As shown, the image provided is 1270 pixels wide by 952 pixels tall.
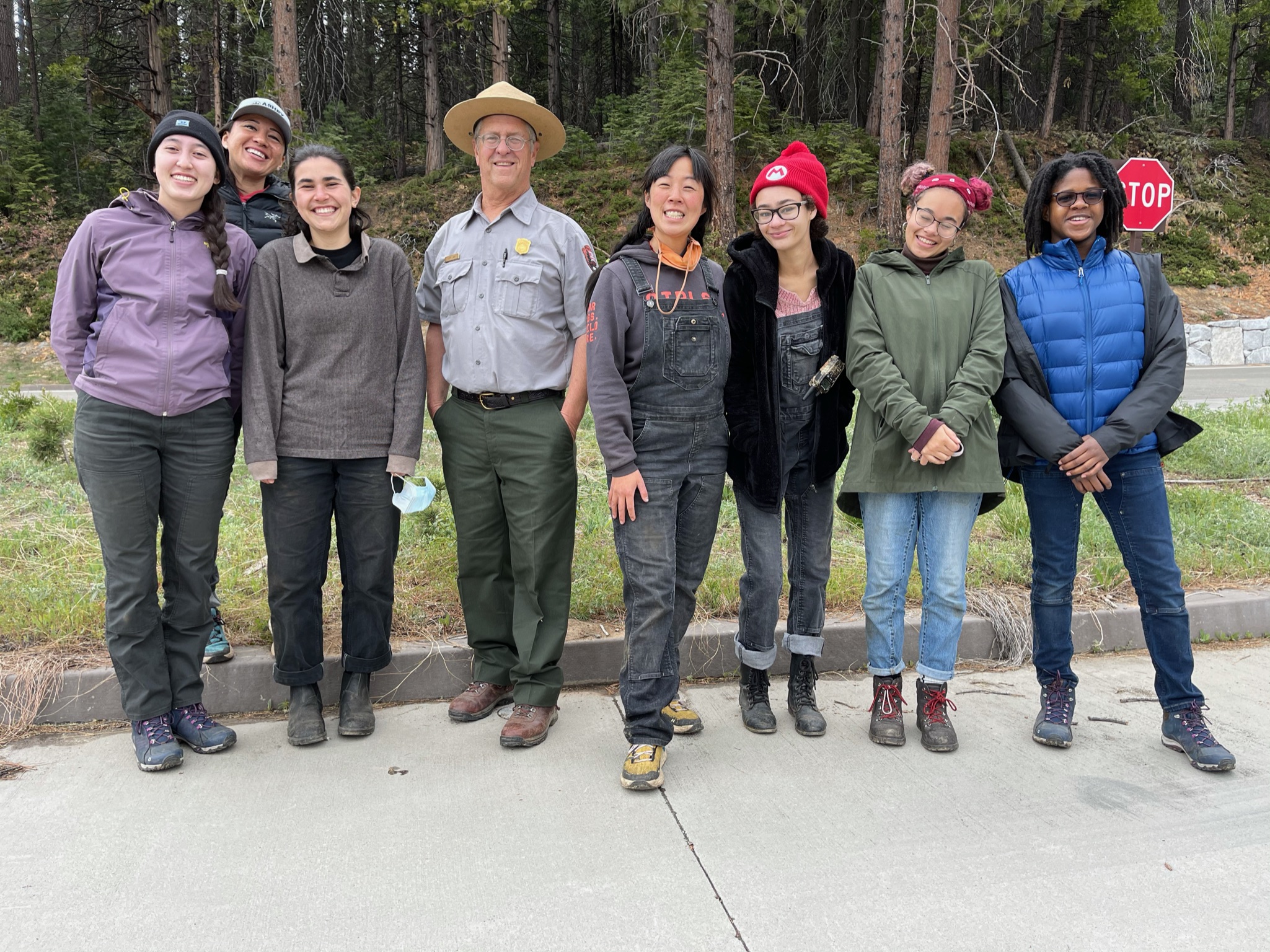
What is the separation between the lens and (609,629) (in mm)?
4566

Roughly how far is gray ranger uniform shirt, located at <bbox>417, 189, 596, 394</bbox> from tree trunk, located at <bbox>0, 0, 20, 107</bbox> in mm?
→ 27145

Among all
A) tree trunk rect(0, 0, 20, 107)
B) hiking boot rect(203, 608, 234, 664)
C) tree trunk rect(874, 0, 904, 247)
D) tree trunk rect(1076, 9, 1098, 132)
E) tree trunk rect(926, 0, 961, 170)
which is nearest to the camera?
hiking boot rect(203, 608, 234, 664)

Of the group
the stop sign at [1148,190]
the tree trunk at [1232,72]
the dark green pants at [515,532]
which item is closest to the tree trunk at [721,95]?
the stop sign at [1148,190]

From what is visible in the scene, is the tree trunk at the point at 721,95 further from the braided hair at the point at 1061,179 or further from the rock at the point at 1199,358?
the braided hair at the point at 1061,179

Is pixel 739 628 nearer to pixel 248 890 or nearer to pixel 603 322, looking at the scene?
pixel 603 322

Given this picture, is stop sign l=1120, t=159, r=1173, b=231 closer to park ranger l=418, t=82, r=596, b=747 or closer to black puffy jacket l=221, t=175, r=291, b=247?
park ranger l=418, t=82, r=596, b=747

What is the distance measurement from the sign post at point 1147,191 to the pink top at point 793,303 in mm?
8112

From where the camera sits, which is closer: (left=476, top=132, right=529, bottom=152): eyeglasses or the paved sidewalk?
the paved sidewalk

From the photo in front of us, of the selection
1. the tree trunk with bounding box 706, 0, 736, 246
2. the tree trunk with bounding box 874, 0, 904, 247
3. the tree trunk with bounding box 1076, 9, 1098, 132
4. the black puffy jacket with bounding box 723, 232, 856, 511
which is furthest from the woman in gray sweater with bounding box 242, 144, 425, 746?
the tree trunk with bounding box 1076, 9, 1098, 132

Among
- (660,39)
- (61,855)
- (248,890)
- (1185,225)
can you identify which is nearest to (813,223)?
(248,890)

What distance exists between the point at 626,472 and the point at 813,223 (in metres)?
1.33

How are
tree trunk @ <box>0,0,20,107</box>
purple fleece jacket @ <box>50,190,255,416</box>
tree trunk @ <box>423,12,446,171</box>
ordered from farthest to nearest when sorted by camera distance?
tree trunk @ <box>0,0,20,107</box> < tree trunk @ <box>423,12,446,171</box> < purple fleece jacket @ <box>50,190,255,416</box>

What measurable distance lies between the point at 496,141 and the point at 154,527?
2.11m

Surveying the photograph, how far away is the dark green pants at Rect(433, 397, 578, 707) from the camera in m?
3.92
